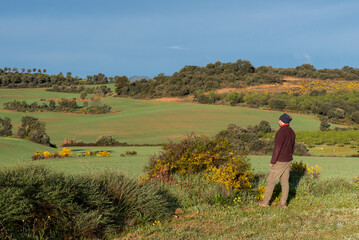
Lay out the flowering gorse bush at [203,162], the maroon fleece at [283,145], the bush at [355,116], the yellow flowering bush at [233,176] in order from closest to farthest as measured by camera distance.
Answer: the maroon fleece at [283,145], the yellow flowering bush at [233,176], the flowering gorse bush at [203,162], the bush at [355,116]

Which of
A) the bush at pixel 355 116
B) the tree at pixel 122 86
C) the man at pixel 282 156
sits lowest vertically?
the bush at pixel 355 116

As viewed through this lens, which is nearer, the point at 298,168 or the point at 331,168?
the point at 298,168

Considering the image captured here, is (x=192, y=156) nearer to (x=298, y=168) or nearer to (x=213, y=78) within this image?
(x=298, y=168)

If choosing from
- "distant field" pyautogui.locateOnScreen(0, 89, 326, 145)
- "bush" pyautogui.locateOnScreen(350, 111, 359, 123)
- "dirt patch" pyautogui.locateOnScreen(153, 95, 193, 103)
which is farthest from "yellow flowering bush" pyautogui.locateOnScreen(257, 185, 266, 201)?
"dirt patch" pyautogui.locateOnScreen(153, 95, 193, 103)

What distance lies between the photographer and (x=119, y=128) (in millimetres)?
55562

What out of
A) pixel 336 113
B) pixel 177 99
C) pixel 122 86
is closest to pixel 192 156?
pixel 336 113

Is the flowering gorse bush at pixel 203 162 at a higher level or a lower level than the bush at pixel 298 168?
higher

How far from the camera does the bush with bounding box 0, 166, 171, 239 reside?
5.72m

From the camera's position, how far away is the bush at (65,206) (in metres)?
5.72

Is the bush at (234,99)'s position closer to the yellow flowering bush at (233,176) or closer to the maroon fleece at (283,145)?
the yellow flowering bush at (233,176)

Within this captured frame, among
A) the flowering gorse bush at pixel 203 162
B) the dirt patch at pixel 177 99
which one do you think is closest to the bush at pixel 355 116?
the dirt patch at pixel 177 99

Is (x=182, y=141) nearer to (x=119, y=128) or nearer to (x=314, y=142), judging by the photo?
(x=314, y=142)

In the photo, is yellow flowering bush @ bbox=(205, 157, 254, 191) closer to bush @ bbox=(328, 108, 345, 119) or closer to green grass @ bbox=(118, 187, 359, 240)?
green grass @ bbox=(118, 187, 359, 240)

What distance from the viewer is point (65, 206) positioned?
6184mm
